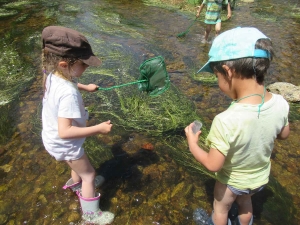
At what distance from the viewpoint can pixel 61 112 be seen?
84.0 inches

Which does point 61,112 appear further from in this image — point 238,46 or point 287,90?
point 287,90

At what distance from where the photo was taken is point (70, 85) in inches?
87.2

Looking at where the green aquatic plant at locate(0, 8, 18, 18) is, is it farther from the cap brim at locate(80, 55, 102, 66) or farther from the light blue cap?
the light blue cap

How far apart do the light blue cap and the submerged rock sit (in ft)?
11.2

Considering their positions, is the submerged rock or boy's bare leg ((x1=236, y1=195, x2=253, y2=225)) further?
the submerged rock

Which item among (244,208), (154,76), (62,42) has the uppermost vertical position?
(62,42)

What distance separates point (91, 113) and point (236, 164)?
114 inches

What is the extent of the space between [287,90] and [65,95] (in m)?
4.24

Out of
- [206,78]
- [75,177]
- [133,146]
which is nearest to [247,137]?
[75,177]

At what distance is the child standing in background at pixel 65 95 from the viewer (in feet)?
6.97

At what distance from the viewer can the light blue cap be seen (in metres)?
1.71

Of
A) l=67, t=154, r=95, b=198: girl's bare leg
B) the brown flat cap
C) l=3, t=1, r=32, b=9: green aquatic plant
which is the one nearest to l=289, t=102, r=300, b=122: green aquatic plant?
l=67, t=154, r=95, b=198: girl's bare leg

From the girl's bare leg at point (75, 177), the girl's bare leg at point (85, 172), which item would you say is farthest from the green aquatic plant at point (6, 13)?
the girl's bare leg at point (85, 172)

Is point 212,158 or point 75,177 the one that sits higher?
point 212,158
